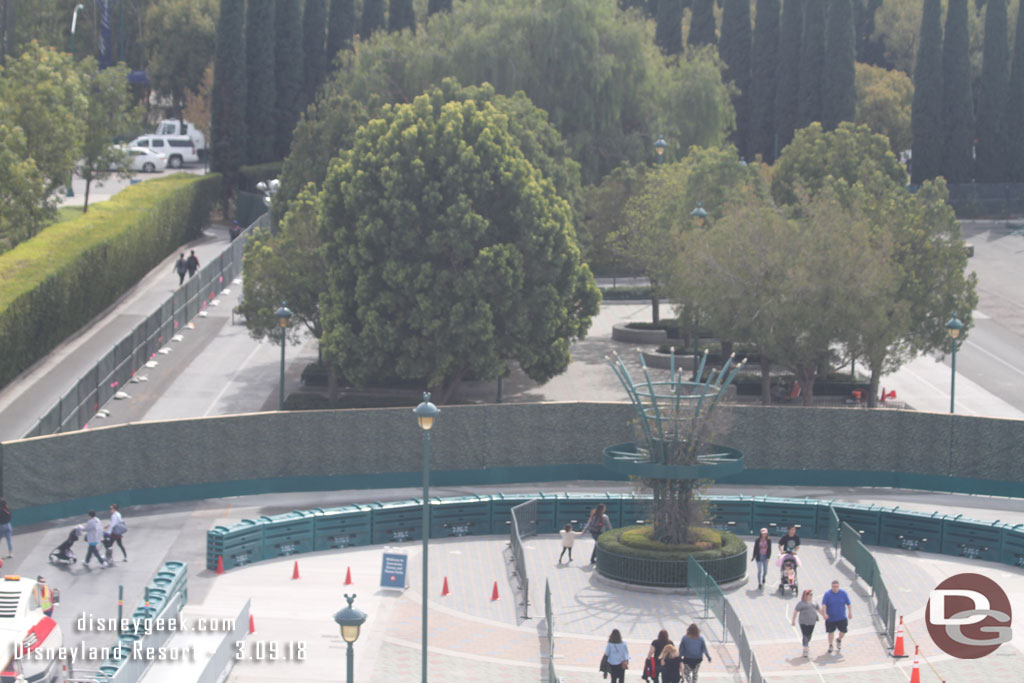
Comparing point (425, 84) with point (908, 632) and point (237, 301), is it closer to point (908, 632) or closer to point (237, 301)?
point (237, 301)

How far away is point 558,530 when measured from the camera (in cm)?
3825

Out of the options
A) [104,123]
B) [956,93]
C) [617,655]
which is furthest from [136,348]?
[956,93]

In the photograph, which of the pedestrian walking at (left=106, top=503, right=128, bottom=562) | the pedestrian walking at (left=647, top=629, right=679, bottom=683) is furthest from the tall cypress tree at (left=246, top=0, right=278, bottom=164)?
the pedestrian walking at (left=647, top=629, right=679, bottom=683)

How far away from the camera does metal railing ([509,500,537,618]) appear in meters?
30.6

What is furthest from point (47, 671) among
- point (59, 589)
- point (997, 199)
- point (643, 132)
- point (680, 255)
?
point (997, 199)

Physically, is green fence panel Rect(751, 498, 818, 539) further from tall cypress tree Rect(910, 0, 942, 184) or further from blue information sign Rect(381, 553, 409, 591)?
tall cypress tree Rect(910, 0, 942, 184)

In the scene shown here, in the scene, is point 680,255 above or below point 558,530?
above

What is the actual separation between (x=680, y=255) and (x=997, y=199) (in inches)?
1761

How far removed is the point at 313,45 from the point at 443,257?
46934 millimetres

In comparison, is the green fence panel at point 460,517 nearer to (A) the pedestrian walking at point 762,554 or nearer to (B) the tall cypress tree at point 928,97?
(A) the pedestrian walking at point 762,554

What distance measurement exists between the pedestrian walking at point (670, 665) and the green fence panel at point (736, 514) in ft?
46.8

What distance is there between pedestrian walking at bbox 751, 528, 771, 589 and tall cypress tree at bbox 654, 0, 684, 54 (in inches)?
2910

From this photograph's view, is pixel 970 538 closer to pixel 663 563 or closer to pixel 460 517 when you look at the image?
pixel 663 563

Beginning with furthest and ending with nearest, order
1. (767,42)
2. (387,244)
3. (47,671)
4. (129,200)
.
A: (767,42) → (129,200) → (387,244) → (47,671)
